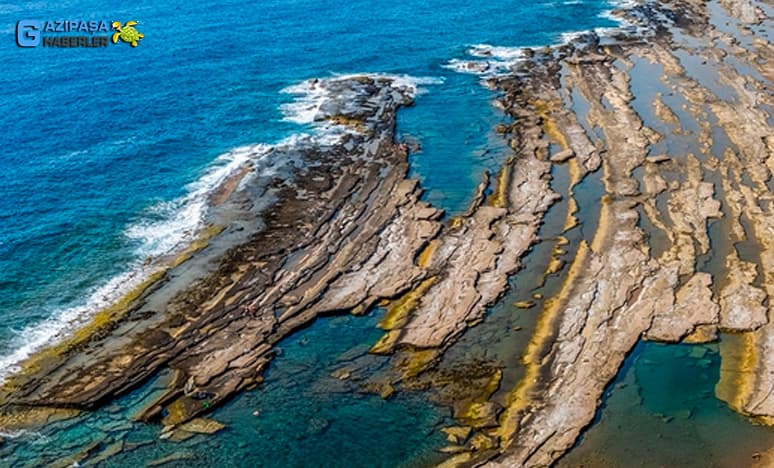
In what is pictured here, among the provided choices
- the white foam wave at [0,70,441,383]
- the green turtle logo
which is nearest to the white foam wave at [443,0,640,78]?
the white foam wave at [0,70,441,383]

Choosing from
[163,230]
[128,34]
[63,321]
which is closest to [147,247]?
[163,230]

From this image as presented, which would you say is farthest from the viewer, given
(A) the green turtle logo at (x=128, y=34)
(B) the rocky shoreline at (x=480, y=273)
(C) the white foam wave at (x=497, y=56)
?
(A) the green turtle logo at (x=128, y=34)

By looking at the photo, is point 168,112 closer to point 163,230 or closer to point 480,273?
point 163,230

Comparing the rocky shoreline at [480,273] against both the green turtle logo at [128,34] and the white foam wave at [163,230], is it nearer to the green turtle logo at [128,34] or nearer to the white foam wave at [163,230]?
the white foam wave at [163,230]

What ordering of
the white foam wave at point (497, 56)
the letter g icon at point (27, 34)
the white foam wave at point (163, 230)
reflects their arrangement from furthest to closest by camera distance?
the letter g icon at point (27, 34) < the white foam wave at point (497, 56) < the white foam wave at point (163, 230)

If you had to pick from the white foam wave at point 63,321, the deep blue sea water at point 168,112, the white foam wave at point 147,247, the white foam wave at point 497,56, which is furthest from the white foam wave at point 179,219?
the white foam wave at point 497,56
